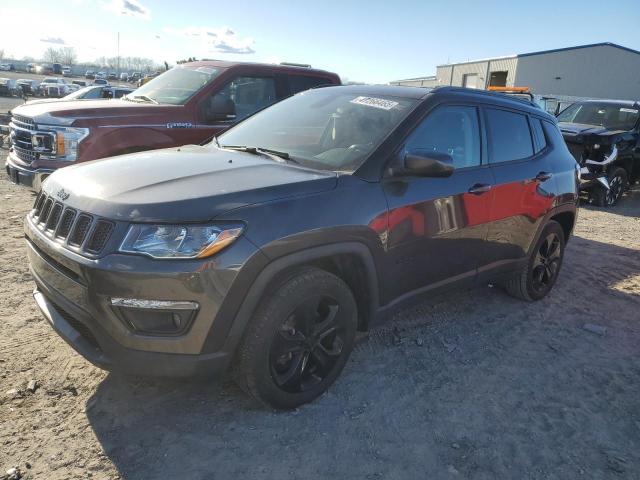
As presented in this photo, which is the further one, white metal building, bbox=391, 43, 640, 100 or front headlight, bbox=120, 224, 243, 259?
white metal building, bbox=391, 43, 640, 100

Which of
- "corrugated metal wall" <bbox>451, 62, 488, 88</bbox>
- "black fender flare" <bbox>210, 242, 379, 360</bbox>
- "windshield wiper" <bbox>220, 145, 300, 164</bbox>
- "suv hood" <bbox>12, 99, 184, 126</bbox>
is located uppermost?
"corrugated metal wall" <bbox>451, 62, 488, 88</bbox>

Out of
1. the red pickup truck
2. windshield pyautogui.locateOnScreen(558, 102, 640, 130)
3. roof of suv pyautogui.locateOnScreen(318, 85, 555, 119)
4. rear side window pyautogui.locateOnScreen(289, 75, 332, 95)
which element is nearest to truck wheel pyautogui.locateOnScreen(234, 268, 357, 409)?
roof of suv pyautogui.locateOnScreen(318, 85, 555, 119)

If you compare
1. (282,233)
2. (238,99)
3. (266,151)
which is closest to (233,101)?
(238,99)

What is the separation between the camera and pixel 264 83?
22.1 ft

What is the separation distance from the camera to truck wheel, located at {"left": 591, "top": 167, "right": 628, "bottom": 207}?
401 inches

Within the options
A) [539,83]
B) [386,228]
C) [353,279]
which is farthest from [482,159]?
[539,83]

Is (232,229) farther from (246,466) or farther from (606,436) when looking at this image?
(606,436)

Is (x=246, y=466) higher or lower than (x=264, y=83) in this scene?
lower

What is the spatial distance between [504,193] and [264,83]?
3.99 m

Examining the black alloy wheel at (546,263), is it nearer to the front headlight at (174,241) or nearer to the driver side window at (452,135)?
the driver side window at (452,135)

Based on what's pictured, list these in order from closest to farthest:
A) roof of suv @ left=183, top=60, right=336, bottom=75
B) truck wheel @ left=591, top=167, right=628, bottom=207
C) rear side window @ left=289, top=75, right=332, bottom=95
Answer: roof of suv @ left=183, top=60, right=336, bottom=75
rear side window @ left=289, top=75, right=332, bottom=95
truck wheel @ left=591, top=167, right=628, bottom=207

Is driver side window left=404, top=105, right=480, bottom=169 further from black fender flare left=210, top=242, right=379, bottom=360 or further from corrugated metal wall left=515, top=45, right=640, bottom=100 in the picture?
corrugated metal wall left=515, top=45, right=640, bottom=100

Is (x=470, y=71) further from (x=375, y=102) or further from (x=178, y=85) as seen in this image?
(x=375, y=102)

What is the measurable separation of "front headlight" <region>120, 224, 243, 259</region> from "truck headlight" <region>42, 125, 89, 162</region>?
361 centimetres
